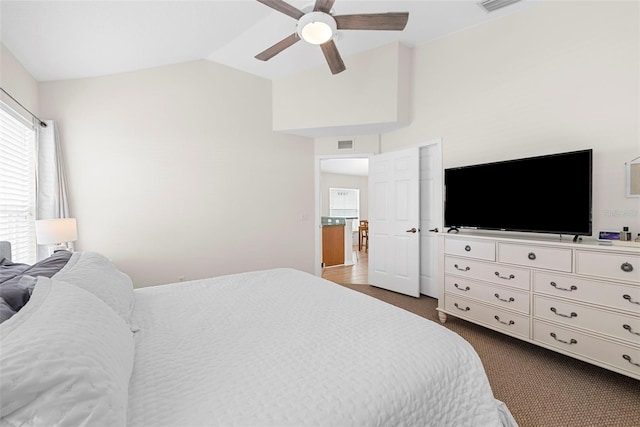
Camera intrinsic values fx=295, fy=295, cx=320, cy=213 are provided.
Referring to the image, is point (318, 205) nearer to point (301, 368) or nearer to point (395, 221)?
point (395, 221)

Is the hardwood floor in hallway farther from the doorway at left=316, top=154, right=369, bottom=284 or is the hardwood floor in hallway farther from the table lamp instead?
the table lamp

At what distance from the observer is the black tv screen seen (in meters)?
2.20

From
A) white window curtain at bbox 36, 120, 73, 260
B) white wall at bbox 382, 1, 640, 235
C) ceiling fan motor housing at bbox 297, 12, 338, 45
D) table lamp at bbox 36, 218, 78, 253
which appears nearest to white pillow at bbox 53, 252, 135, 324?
table lamp at bbox 36, 218, 78, 253

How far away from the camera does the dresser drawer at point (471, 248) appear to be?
2.52m

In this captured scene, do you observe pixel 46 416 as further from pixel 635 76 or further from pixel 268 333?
pixel 635 76

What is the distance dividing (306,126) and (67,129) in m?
2.64

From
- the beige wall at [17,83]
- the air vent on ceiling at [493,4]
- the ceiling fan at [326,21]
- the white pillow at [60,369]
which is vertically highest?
the air vent on ceiling at [493,4]

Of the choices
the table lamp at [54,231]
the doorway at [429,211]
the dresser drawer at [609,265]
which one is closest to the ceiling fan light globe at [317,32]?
the doorway at [429,211]

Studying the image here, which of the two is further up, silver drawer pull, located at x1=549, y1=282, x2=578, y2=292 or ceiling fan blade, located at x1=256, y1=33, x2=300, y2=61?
ceiling fan blade, located at x1=256, y1=33, x2=300, y2=61

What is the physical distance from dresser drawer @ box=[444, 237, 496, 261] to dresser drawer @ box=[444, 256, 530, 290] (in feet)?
0.18

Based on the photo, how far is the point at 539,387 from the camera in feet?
6.25

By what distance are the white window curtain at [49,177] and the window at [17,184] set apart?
7cm

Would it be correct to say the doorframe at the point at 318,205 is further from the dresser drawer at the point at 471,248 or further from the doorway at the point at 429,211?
the dresser drawer at the point at 471,248

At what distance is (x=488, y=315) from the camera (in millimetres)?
2557
